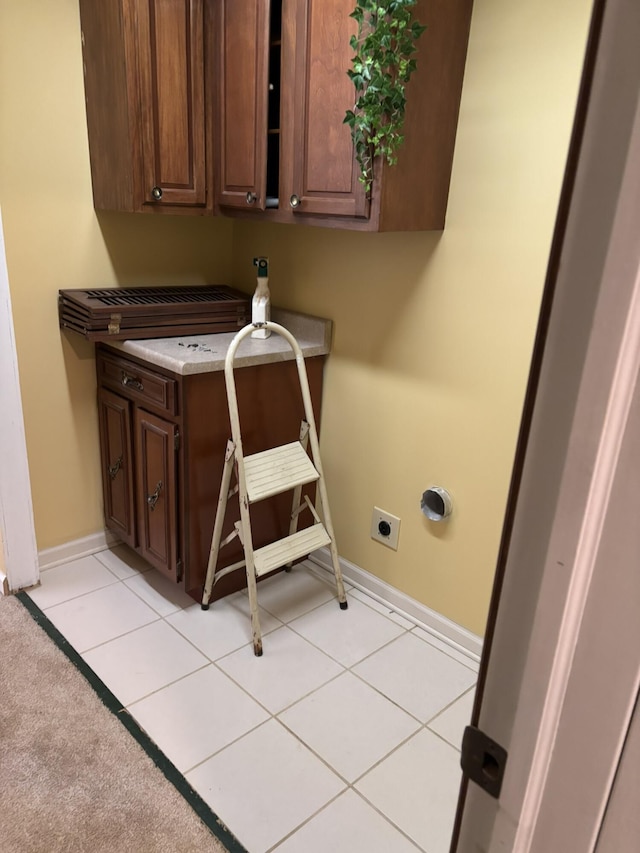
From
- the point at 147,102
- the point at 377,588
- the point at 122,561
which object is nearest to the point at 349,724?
the point at 377,588

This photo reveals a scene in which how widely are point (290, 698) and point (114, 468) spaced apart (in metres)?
1.07

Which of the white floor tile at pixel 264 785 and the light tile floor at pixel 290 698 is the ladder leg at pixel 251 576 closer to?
the light tile floor at pixel 290 698

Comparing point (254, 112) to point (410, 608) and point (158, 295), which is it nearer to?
point (158, 295)

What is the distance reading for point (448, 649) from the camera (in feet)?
6.84

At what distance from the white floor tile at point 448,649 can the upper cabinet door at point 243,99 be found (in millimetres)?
1506

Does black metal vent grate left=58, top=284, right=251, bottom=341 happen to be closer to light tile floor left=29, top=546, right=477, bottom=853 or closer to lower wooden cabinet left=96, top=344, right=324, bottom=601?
lower wooden cabinet left=96, top=344, right=324, bottom=601

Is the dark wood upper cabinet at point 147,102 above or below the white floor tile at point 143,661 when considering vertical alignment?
above

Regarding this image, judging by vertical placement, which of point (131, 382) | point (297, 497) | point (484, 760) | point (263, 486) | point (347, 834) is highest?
point (484, 760)

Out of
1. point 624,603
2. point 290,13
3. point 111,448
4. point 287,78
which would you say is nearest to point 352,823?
point 624,603

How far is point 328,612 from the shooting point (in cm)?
223

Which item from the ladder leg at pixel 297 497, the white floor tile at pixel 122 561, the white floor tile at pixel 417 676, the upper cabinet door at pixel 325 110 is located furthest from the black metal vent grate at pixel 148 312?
the white floor tile at pixel 417 676

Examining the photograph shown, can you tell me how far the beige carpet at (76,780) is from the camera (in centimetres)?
141

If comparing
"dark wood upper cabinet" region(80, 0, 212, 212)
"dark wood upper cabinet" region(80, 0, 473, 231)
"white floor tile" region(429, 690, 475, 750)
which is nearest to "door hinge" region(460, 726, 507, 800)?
"white floor tile" region(429, 690, 475, 750)

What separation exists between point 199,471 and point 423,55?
1351 millimetres
